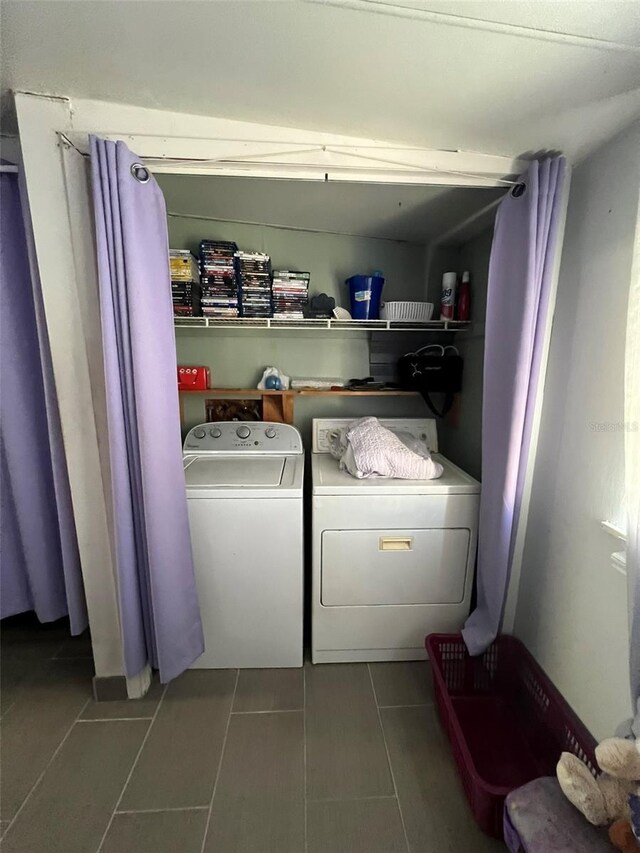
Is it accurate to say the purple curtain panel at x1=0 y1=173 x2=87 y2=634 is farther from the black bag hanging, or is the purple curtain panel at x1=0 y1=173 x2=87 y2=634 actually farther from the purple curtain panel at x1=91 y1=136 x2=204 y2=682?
the black bag hanging

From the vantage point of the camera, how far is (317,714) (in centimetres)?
140

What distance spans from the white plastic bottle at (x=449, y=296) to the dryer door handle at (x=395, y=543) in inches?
45.9

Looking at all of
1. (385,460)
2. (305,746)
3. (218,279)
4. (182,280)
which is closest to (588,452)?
(385,460)

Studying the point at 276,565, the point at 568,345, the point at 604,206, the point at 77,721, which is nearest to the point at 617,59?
the point at 604,206

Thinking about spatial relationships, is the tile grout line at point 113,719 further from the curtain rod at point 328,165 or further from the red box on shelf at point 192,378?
the curtain rod at point 328,165

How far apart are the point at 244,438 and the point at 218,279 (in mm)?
832

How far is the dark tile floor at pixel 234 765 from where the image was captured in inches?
41.1

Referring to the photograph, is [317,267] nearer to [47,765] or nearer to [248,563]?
[248,563]

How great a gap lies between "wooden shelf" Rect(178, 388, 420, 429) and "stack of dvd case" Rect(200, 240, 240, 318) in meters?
0.45

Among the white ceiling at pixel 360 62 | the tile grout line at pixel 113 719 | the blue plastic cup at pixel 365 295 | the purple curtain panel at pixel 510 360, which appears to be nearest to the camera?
the white ceiling at pixel 360 62

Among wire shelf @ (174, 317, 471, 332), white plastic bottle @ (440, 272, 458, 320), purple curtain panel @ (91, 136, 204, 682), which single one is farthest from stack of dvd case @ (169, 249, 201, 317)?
white plastic bottle @ (440, 272, 458, 320)

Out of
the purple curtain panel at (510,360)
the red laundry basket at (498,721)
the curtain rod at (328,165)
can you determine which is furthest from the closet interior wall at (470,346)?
the red laundry basket at (498,721)

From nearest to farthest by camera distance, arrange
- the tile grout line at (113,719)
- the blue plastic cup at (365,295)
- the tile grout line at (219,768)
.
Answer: the tile grout line at (219,768) → the tile grout line at (113,719) → the blue plastic cup at (365,295)

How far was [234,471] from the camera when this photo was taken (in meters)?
1.67
